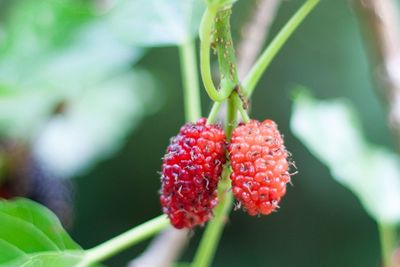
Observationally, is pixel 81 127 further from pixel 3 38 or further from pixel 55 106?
pixel 3 38

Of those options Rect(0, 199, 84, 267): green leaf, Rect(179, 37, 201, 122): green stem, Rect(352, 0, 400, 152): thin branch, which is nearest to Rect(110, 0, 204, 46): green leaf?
Rect(179, 37, 201, 122): green stem

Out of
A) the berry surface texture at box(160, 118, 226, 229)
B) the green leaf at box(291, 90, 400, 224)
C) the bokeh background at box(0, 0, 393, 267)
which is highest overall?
the berry surface texture at box(160, 118, 226, 229)

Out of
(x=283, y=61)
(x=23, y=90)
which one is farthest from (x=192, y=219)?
(x=283, y=61)

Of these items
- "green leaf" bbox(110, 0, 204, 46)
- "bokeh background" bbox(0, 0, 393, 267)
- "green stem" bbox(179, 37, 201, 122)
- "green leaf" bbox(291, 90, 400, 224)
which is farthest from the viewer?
"bokeh background" bbox(0, 0, 393, 267)

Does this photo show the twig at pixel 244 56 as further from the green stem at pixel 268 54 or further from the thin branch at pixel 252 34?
the green stem at pixel 268 54

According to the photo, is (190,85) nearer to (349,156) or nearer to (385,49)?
(385,49)

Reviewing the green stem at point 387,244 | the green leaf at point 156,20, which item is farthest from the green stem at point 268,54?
the green stem at point 387,244

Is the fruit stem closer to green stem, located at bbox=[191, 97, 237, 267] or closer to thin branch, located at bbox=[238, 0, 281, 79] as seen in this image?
green stem, located at bbox=[191, 97, 237, 267]

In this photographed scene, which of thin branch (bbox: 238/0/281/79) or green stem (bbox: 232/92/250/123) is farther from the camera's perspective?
thin branch (bbox: 238/0/281/79)
